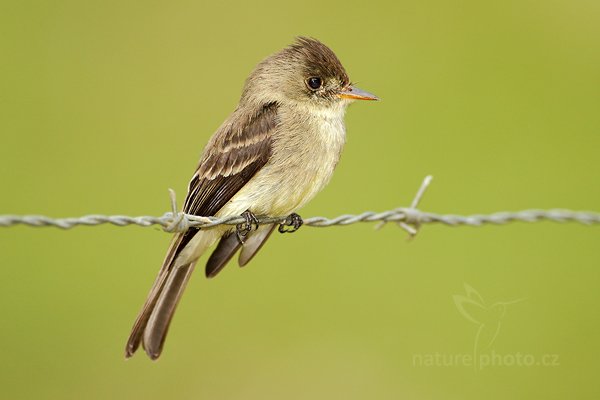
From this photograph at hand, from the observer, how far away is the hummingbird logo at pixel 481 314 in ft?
22.3

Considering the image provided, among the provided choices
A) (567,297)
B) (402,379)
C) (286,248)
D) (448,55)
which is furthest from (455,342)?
(448,55)

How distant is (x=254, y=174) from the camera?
5.16 meters

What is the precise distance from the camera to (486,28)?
10.7m

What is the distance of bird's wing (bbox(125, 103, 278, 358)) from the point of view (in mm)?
5035

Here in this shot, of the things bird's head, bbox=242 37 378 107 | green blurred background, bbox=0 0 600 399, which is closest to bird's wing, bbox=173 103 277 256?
bird's head, bbox=242 37 378 107

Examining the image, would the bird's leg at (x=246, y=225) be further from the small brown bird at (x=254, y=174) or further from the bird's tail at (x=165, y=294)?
the bird's tail at (x=165, y=294)

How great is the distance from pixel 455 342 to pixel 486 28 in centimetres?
481

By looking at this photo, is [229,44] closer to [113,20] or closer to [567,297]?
[113,20]

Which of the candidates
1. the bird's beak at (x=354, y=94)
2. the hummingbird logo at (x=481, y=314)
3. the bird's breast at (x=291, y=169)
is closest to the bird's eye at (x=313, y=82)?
the bird's beak at (x=354, y=94)

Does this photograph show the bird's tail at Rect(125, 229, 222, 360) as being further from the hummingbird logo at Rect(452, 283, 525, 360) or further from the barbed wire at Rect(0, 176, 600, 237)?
the hummingbird logo at Rect(452, 283, 525, 360)

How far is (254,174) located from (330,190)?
11.1 ft

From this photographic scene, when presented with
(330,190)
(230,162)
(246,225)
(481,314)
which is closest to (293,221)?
(246,225)

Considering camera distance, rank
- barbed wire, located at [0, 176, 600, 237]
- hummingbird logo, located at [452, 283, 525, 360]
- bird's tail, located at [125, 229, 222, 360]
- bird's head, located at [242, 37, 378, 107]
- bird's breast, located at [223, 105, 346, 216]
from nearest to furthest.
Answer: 1. barbed wire, located at [0, 176, 600, 237]
2. bird's tail, located at [125, 229, 222, 360]
3. bird's breast, located at [223, 105, 346, 216]
4. bird's head, located at [242, 37, 378, 107]
5. hummingbird logo, located at [452, 283, 525, 360]

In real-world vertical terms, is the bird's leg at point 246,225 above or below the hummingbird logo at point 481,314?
below
